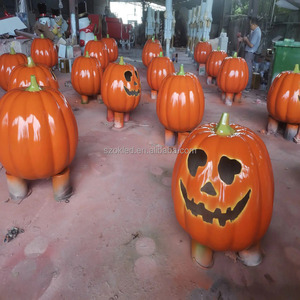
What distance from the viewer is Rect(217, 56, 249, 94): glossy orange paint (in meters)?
4.60

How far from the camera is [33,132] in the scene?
1954mm

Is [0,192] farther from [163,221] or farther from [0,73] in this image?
[0,73]

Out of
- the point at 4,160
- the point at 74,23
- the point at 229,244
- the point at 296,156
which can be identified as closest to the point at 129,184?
the point at 4,160

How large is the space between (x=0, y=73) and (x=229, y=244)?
420 centimetres

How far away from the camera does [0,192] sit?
93.4 inches

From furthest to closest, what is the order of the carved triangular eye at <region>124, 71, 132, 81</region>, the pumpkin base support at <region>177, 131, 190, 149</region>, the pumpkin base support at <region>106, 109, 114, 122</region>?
the pumpkin base support at <region>106, 109, 114, 122</region>, the carved triangular eye at <region>124, 71, 132, 81</region>, the pumpkin base support at <region>177, 131, 190, 149</region>

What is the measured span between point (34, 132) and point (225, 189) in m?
1.34

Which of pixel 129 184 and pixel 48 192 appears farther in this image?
pixel 129 184

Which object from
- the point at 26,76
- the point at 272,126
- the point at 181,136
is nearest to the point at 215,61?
the point at 272,126

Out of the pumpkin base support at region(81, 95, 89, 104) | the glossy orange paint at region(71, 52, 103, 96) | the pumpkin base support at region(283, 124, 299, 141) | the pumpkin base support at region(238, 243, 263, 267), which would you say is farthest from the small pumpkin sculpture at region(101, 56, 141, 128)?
the pumpkin base support at region(238, 243, 263, 267)

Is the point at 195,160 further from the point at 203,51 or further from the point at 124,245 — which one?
the point at 203,51

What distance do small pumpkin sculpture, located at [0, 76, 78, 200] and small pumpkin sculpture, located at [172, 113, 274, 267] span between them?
978mm

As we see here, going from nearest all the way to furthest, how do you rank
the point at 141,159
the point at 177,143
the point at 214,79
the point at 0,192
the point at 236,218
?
the point at 236,218, the point at 0,192, the point at 141,159, the point at 177,143, the point at 214,79

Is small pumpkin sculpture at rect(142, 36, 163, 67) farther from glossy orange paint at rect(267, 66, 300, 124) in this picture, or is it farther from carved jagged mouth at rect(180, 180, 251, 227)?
carved jagged mouth at rect(180, 180, 251, 227)
